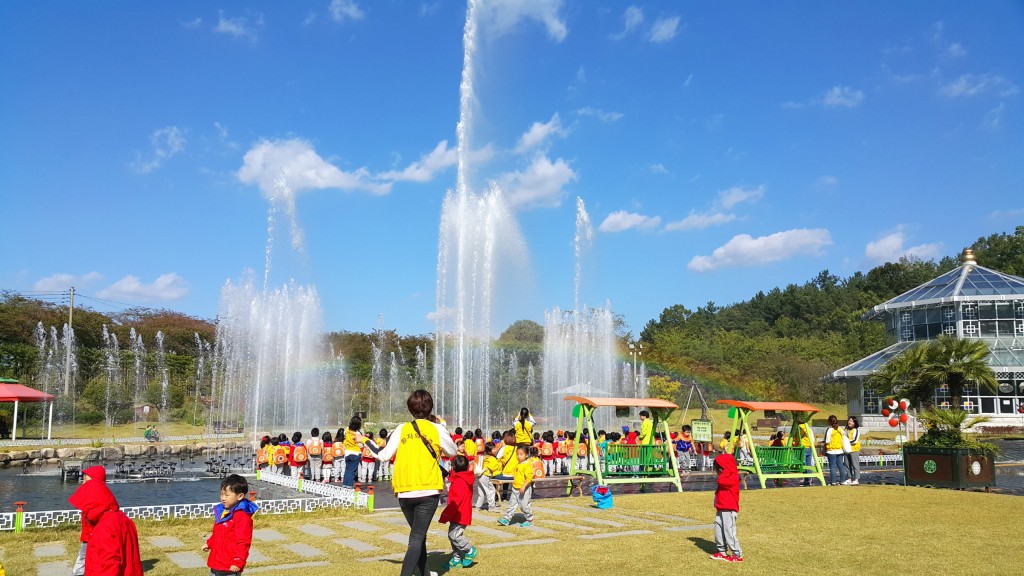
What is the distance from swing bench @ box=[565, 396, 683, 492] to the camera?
1522cm

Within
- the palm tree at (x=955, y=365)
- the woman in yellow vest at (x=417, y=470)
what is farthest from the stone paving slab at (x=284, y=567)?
the palm tree at (x=955, y=365)

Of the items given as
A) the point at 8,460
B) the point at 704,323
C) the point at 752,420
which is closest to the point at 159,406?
the point at 8,460

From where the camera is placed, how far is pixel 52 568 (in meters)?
8.19

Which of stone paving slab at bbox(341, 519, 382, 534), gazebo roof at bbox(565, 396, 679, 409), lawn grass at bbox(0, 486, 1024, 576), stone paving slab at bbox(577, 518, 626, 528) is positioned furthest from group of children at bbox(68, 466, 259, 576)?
gazebo roof at bbox(565, 396, 679, 409)

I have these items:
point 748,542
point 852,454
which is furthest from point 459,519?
point 852,454

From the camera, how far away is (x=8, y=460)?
83.5 feet

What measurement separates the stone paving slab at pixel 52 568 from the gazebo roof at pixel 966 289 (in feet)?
155

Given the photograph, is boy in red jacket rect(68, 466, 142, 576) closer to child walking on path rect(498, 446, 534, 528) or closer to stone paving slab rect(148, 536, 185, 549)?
stone paving slab rect(148, 536, 185, 549)

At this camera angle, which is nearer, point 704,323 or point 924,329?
point 924,329

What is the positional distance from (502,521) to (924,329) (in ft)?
144

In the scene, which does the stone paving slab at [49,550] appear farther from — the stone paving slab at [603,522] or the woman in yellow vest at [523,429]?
the woman in yellow vest at [523,429]

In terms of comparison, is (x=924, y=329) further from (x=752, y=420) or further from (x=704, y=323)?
Answer: (x=704, y=323)

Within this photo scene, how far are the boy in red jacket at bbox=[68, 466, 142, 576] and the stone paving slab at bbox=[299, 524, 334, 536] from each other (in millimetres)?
4514

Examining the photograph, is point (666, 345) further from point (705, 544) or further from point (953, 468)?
point (705, 544)
